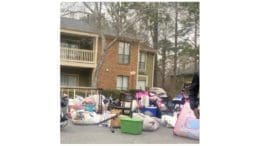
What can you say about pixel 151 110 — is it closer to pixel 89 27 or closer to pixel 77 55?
pixel 77 55

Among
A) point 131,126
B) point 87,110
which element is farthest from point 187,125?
point 87,110

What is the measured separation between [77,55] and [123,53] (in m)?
0.76

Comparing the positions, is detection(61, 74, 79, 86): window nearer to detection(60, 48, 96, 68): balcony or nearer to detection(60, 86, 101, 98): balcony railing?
detection(60, 86, 101, 98): balcony railing

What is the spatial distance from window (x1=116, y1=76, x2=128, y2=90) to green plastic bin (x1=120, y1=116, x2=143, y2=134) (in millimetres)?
911

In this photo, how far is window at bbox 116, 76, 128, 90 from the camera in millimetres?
4355

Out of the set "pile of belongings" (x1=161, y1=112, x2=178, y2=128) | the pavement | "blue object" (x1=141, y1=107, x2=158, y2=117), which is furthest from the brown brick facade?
the pavement

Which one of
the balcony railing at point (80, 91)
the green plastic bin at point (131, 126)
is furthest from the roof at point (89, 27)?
the green plastic bin at point (131, 126)

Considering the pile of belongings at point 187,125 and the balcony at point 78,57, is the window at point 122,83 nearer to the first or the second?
the balcony at point 78,57

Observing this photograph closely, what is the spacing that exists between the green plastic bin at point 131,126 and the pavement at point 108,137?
0.18 ft

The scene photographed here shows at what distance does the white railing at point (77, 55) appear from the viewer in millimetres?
4157
